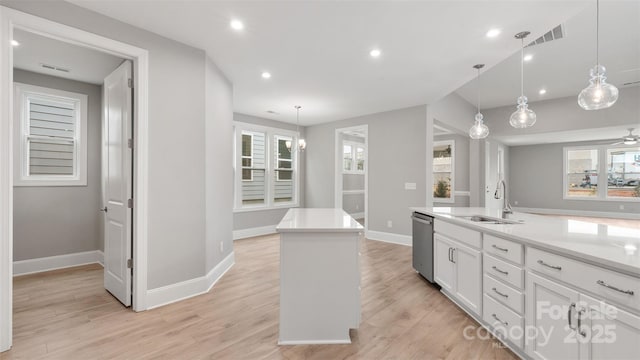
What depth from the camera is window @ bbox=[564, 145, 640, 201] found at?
8.16 m

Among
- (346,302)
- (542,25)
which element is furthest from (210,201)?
(542,25)

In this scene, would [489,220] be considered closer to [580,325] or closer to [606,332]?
[580,325]

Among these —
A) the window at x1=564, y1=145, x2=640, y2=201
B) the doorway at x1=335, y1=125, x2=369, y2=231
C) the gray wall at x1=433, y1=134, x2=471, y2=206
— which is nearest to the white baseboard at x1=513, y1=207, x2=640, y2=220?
the window at x1=564, y1=145, x2=640, y2=201

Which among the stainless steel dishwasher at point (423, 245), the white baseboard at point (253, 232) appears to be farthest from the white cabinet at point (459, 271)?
the white baseboard at point (253, 232)

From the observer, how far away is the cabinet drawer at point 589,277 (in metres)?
1.25

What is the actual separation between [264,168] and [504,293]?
5246 mm

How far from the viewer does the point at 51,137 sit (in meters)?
3.75

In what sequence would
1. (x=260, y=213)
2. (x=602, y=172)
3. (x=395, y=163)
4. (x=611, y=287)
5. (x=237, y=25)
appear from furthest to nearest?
(x=602, y=172) → (x=260, y=213) → (x=395, y=163) → (x=237, y=25) → (x=611, y=287)

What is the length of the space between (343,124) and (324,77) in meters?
2.76

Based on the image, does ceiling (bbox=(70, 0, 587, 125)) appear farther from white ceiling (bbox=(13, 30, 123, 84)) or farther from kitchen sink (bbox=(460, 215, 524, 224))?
kitchen sink (bbox=(460, 215, 524, 224))

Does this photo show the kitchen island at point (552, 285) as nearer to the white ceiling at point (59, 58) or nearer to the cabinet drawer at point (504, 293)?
the cabinet drawer at point (504, 293)

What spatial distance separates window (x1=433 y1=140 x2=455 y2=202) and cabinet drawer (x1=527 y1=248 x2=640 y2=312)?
6.33 m

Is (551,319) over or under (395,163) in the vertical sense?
under

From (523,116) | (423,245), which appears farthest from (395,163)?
(523,116)
